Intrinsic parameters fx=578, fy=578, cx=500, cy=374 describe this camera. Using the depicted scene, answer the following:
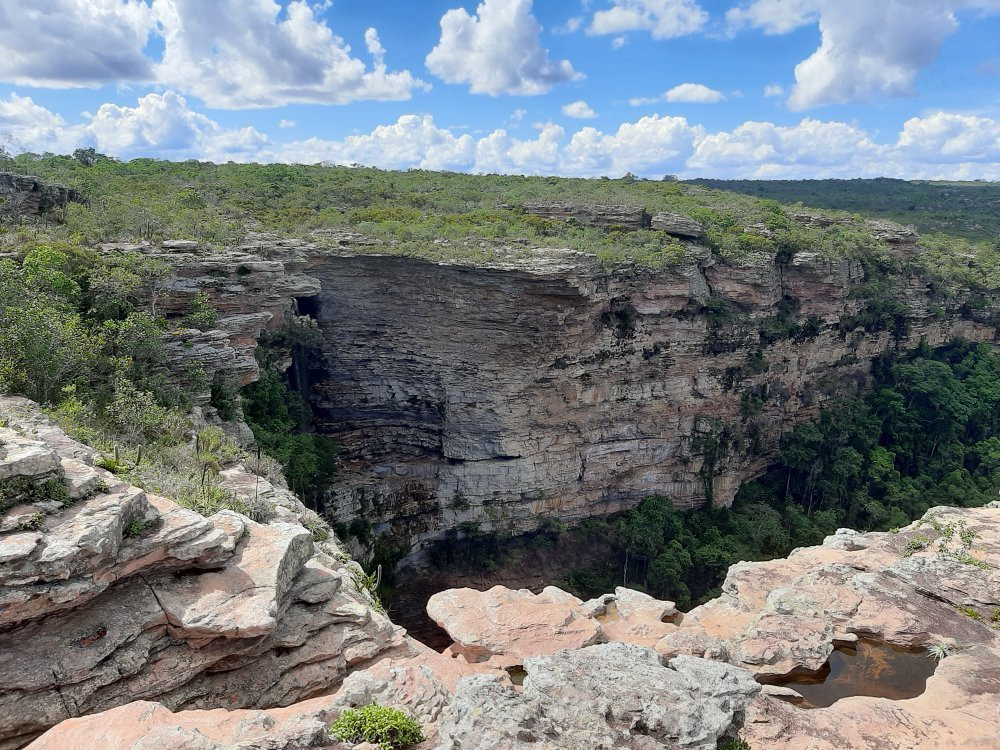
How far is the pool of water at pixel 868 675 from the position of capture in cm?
1051

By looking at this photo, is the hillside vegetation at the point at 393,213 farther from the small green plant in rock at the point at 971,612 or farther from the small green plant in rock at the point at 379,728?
the small green plant in rock at the point at 379,728

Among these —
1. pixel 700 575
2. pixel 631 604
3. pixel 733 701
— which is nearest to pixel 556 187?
pixel 700 575

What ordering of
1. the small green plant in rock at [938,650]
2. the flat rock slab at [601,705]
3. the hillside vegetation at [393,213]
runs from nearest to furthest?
1. the flat rock slab at [601,705]
2. the small green plant in rock at [938,650]
3. the hillside vegetation at [393,213]

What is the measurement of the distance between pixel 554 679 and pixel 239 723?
3698 mm

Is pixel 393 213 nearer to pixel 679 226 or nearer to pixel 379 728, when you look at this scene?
pixel 679 226

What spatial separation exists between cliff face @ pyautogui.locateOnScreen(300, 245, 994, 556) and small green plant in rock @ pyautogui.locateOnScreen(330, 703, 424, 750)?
18802mm

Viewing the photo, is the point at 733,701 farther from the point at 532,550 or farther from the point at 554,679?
the point at 532,550

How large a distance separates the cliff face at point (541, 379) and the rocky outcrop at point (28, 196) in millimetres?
10747

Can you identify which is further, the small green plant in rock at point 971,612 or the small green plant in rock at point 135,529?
the small green plant in rock at point 971,612

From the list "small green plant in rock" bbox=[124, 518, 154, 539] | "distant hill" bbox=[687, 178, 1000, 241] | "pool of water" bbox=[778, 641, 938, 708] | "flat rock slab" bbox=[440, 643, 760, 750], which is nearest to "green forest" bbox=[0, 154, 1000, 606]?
"small green plant in rock" bbox=[124, 518, 154, 539]

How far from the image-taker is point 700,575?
89.6 ft

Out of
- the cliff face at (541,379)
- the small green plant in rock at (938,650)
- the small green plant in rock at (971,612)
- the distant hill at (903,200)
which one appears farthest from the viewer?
the distant hill at (903,200)

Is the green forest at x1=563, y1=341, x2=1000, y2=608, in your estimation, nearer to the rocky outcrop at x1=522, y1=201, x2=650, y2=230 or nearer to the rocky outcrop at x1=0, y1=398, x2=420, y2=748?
the rocky outcrop at x1=522, y1=201, x2=650, y2=230

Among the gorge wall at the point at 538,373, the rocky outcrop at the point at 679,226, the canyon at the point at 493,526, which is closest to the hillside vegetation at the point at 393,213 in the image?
the rocky outcrop at the point at 679,226
